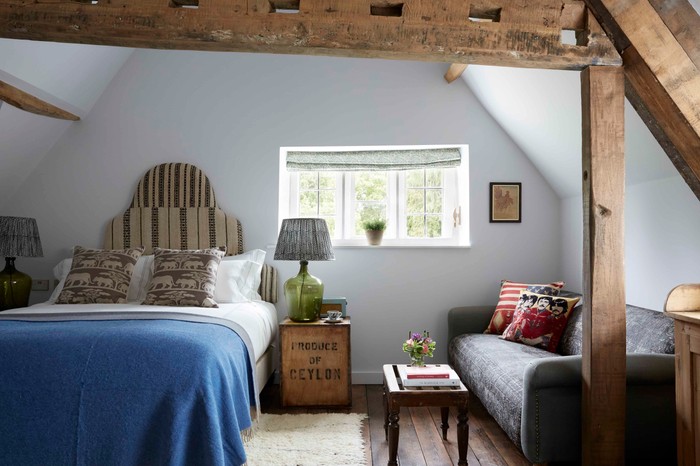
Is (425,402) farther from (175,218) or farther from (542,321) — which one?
(175,218)

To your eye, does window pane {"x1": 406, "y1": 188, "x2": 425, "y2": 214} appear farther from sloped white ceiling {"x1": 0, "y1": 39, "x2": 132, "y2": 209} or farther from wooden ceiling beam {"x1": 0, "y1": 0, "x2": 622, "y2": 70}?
sloped white ceiling {"x1": 0, "y1": 39, "x2": 132, "y2": 209}

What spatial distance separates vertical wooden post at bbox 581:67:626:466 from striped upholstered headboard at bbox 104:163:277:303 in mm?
2591

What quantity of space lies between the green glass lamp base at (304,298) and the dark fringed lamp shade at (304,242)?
0.13 m

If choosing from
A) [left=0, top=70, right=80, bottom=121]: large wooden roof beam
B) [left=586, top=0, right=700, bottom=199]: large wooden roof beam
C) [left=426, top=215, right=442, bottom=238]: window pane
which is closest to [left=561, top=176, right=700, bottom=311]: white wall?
[left=586, top=0, right=700, bottom=199]: large wooden roof beam

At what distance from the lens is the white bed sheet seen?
2.95 meters

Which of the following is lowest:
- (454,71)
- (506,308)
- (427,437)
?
(427,437)

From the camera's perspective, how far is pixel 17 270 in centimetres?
418

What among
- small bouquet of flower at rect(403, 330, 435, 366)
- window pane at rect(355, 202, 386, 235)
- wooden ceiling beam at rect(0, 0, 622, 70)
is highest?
wooden ceiling beam at rect(0, 0, 622, 70)

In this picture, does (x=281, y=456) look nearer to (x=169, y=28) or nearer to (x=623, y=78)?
(x=169, y=28)

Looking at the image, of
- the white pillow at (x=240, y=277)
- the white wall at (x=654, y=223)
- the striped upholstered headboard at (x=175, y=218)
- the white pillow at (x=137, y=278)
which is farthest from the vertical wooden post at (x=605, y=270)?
the white pillow at (x=137, y=278)

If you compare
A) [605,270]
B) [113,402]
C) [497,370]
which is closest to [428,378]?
[497,370]

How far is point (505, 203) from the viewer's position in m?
4.36

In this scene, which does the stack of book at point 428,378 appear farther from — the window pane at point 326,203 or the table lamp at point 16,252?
the table lamp at point 16,252

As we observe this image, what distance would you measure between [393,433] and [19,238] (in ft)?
10.5
